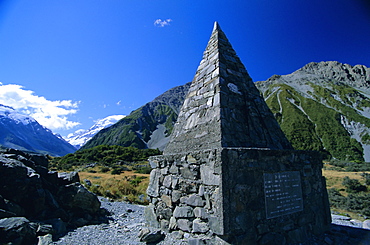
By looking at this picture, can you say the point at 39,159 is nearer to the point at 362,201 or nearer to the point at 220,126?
the point at 220,126

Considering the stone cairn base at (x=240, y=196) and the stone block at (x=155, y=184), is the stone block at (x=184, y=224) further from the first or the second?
the stone block at (x=155, y=184)

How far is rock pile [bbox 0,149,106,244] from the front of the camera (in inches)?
170

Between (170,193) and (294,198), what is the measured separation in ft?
8.74

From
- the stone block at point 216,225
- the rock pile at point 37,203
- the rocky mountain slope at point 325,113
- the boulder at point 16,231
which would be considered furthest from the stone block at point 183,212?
the rocky mountain slope at point 325,113

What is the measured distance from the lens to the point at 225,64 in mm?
5402

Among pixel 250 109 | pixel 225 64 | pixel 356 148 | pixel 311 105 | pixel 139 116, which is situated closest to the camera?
pixel 250 109

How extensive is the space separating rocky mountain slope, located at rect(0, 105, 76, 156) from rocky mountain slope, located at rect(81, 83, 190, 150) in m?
55.9

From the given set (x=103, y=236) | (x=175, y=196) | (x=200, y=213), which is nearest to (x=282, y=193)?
(x=200, y=213)

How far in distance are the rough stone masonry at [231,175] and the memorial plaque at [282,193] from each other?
18mm

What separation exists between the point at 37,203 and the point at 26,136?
643ft

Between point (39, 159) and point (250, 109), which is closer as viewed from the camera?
point (250, 109)

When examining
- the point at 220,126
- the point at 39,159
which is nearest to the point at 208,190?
the point at 220,126

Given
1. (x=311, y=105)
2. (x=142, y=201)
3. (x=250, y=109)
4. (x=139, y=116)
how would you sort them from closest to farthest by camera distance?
(x=250, y=109) < (x=142, y=201) < (x=311, y=105) < (x=139, y=116)

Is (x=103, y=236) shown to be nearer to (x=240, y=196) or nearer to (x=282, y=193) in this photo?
(x=240, y=196)
